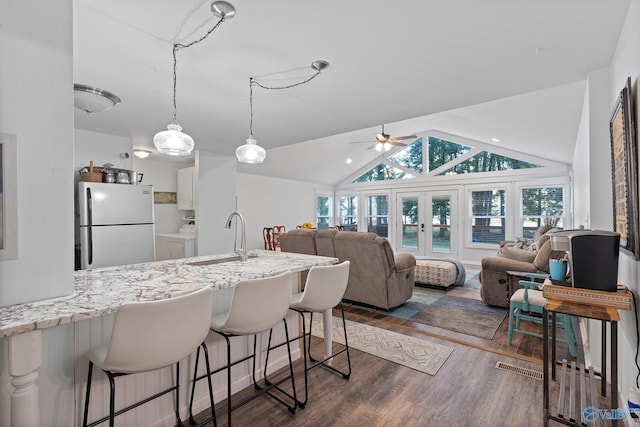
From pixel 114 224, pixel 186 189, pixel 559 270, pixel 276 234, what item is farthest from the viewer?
pixel 276 234

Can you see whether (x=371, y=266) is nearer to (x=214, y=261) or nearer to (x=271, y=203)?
(x=214, y=261)

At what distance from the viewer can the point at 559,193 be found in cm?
675

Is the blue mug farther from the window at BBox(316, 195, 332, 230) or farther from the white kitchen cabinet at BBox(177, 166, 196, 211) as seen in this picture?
the window at BBox(316, 195, 332, 230)

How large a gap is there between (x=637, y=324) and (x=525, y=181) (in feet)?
21.3

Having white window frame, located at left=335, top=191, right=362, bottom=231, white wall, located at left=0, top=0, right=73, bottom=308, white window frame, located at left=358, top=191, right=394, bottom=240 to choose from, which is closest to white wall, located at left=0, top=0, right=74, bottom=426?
white wall, located at left=0, top=0, right=73, bottom=308

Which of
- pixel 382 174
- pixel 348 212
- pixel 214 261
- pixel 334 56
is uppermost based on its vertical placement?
pixel 382 174

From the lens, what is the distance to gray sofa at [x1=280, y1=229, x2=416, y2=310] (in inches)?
150

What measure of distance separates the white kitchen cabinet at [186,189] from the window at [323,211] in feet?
15.8

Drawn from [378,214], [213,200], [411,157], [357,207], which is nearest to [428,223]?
[378,214]

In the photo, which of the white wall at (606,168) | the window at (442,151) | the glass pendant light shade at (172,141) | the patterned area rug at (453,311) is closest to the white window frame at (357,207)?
the window at (442,151)

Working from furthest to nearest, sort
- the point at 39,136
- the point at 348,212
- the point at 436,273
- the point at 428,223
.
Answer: the point at 348,212 < the point at 428,223 < the point at 436,273 < the point at 39,136

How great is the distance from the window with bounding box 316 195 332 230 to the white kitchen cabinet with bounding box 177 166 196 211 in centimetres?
481

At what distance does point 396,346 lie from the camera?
2.95 meters

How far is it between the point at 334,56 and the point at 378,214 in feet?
25.6
